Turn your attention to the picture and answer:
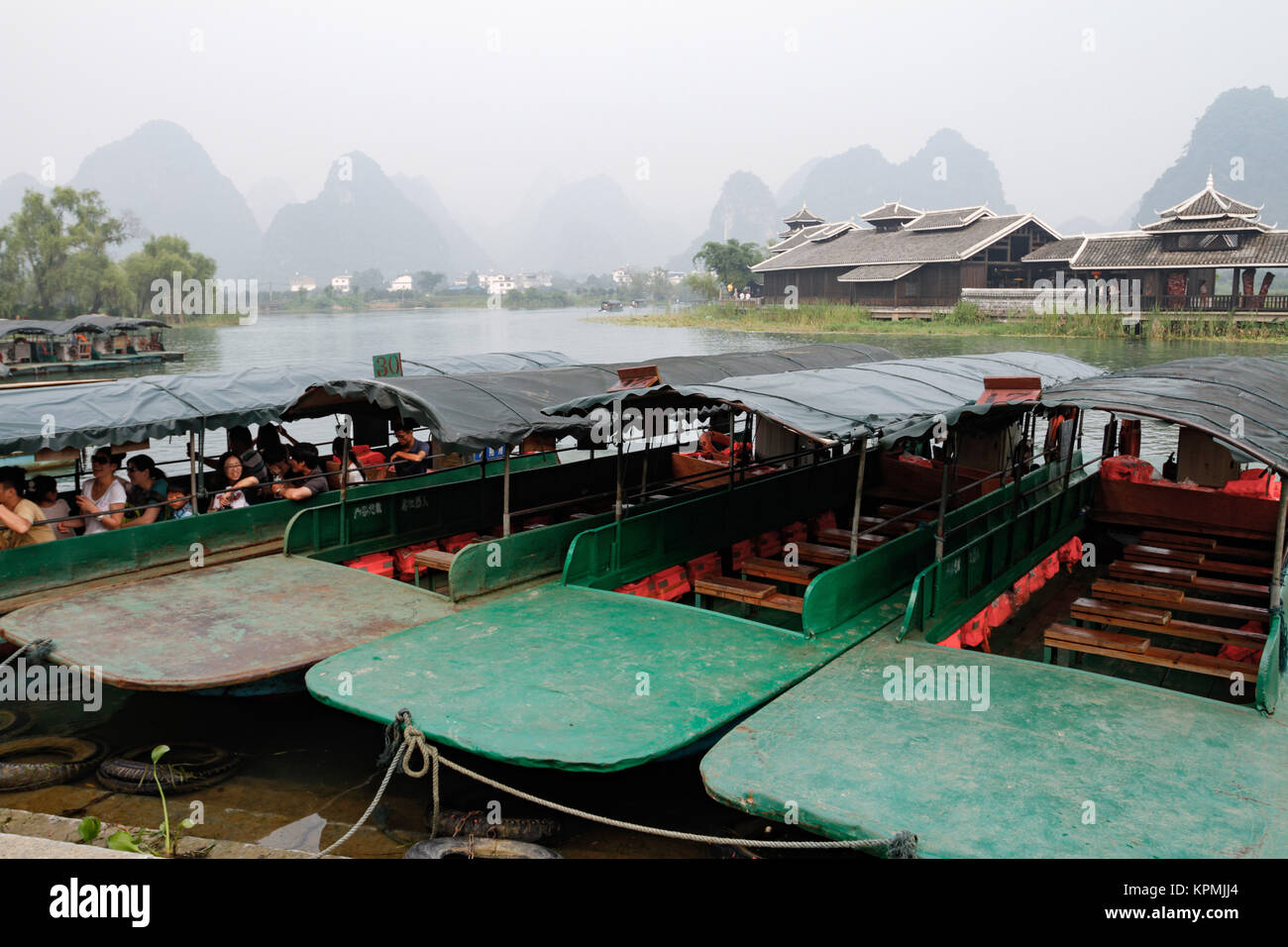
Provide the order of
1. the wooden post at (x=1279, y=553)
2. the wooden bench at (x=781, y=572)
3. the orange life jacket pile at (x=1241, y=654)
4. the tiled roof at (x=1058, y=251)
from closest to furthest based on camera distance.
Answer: the wooden post at (x=1279, y=553) < the orange life jacket pile at (x=1241, y=654) < the wooden bench at (x=781, y=572) < the tiled roof at (x=1058, y=251)

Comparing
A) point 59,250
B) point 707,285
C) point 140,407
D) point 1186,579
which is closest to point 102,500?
point 140,407

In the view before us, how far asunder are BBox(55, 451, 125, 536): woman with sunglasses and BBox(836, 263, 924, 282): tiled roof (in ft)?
152

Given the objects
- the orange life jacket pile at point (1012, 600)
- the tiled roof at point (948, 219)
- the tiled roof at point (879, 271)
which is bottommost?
the orange life jacket pile at point (1012, 600)

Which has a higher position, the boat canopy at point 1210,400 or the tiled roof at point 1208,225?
the tiled roof at point 1208,225

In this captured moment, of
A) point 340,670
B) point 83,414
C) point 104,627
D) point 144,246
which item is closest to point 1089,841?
point 340,670

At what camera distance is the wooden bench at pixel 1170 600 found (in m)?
8.27

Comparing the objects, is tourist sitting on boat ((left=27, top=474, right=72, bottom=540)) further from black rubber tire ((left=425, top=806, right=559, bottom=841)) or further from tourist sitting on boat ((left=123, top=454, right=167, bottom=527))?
black rubber tire ((left=425, top=806, right=559, bottom=841))

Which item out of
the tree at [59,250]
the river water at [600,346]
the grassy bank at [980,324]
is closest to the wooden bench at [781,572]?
the river water at [600,346]

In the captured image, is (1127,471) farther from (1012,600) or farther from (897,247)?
(897,247)

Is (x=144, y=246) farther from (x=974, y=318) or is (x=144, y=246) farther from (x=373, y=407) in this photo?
(x=373, y=407)

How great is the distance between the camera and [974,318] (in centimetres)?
4697

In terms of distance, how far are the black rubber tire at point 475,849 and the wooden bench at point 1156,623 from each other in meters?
5.11

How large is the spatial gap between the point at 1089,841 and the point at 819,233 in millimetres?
63686

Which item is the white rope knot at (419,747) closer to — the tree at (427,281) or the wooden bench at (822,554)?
the wooden bench at (822,554)
